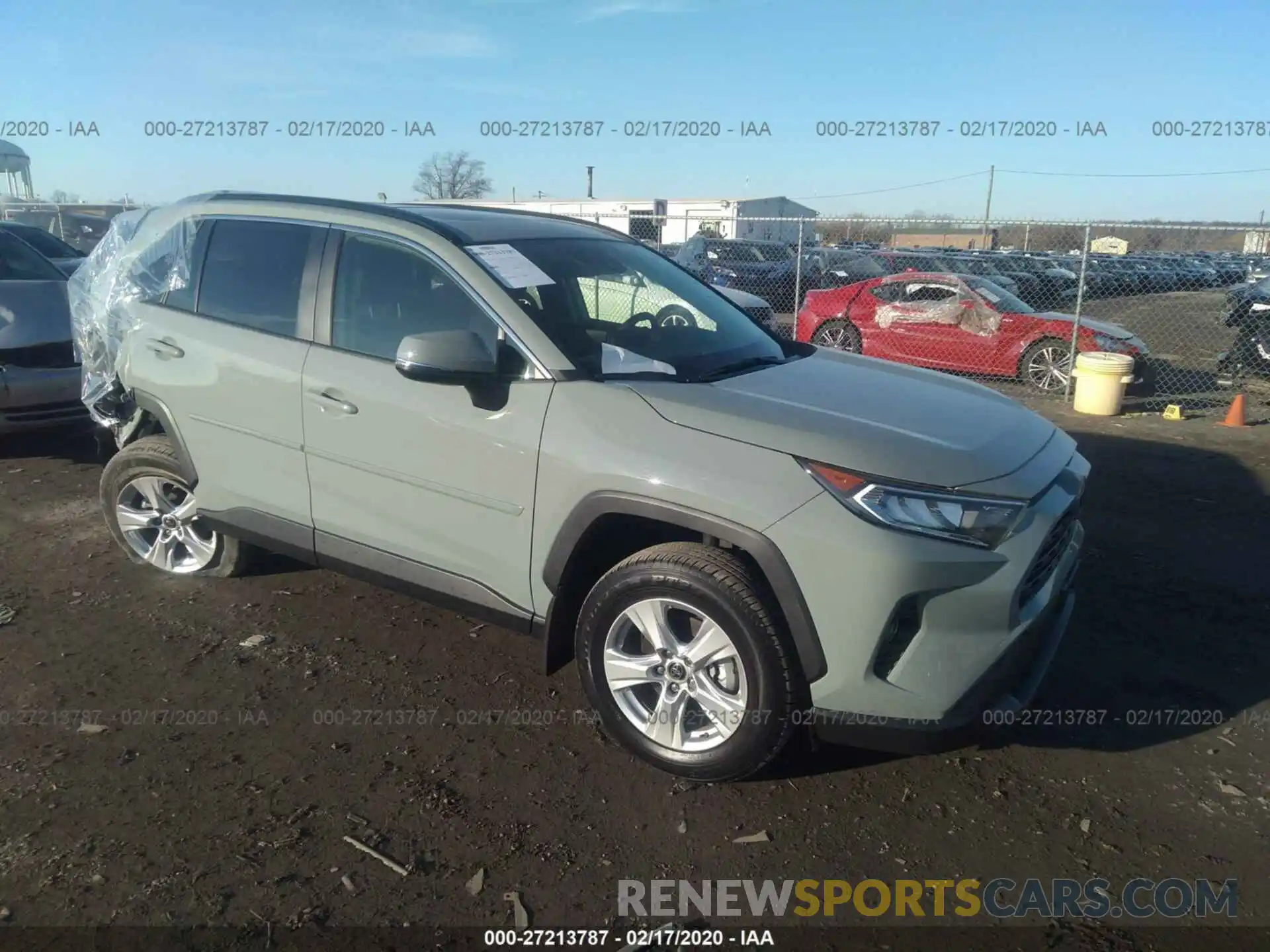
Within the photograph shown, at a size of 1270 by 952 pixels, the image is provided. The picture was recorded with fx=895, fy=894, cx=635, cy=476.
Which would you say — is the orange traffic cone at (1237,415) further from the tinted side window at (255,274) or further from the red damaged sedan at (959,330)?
the tinted side window at (255,274)

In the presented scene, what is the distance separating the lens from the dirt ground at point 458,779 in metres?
Answer: 2.66

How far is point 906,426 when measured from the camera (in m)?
3.10

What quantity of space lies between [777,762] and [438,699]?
1.38m

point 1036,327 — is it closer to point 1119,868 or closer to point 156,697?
point 1119,868

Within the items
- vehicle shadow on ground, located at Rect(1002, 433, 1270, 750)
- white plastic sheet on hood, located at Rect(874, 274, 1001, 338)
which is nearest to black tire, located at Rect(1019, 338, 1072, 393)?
white plastic sheet on hood, located at Rect(874, 274, 1001, 338)

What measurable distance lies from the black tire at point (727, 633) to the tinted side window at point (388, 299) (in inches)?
45.8

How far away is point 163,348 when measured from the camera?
4.21m

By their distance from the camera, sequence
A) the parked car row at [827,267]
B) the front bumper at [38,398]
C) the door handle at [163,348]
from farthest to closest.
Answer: the parked car row at [827,267] < the front bumper at [38,398] < the door handle at [163,348]

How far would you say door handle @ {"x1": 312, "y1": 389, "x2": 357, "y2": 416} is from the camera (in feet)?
11.7

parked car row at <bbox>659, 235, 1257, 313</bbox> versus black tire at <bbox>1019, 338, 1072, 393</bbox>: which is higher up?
parked car row at <bbox>659, 235, 1257, 313</bbox>

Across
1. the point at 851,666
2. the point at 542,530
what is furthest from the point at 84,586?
the point at 851,666

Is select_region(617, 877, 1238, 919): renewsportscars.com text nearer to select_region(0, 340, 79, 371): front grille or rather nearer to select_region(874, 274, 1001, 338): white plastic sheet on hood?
select_region(0, 340, 79, 371): front grille

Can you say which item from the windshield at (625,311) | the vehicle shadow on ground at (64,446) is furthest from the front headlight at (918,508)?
the vehicle shadow on ground at (64,446)

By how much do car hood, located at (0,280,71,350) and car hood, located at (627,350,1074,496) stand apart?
551cm
